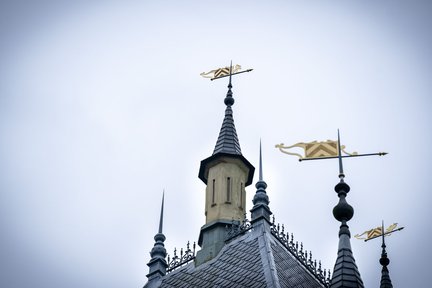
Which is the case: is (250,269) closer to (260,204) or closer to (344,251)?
(260,204)

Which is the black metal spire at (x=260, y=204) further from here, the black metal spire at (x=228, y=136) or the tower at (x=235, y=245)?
the black metal spire at (x=228, y=136)

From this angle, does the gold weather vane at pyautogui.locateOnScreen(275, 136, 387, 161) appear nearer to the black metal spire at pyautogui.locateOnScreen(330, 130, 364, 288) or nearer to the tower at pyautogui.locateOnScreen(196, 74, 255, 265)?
the black metal spire at pyautogui.locateOnScreen(330, 130, 364, 288)

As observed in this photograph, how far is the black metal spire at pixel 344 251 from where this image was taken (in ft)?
157

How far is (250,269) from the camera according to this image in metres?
54.7

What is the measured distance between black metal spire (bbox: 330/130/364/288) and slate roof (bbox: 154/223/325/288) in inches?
156

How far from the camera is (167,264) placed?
59094mm

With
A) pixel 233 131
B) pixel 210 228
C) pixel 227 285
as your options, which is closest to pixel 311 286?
pixel 227 285

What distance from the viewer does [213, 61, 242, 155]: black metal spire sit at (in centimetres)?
6178

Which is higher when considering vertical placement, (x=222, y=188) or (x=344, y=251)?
(x=222, y=188)

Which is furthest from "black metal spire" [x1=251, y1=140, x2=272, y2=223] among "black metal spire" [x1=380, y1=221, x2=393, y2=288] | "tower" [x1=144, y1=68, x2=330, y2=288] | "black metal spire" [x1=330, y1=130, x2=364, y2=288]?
"black metal spire" [x1=330, y1=130, x2=364, y2=288]

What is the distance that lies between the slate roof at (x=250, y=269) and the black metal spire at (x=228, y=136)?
16.7 ft

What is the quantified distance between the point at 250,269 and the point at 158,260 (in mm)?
5536

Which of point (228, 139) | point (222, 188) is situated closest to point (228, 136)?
point (228, 139)

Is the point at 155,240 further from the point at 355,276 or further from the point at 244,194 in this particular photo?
the point at 355,276
